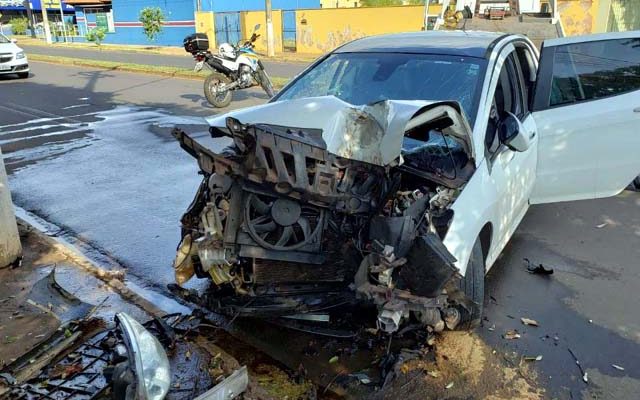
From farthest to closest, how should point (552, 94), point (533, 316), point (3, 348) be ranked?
point (552, 94), point (533, 316), point (3, 348)

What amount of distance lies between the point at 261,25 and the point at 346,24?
22.1 ft

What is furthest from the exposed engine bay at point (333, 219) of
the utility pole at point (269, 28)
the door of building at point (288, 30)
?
the door of building at point (288, 30)

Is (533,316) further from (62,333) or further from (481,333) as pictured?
(62,333)

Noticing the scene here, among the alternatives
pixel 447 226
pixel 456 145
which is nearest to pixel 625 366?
pixel 447 226

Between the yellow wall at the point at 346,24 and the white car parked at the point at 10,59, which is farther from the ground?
the yellow wall at the point at 346,24

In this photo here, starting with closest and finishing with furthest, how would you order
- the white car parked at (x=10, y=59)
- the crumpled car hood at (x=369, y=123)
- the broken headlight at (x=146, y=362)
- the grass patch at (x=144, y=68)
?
the broken headlight at (x=146, y=362)
the crumpled car hood at (x=369, y=123)
the grass patch at (x=144, y=68)
the white car parked at (x=10, y=59)

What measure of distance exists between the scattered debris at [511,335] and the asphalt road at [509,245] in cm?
4

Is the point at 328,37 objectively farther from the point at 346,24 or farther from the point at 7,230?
the point at 7,230

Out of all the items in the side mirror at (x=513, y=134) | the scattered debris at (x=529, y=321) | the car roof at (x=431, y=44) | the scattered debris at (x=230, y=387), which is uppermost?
the car roof at (x=431, y=44)

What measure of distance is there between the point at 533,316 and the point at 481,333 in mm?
469

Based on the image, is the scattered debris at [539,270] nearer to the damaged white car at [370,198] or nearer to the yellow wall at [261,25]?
the damaged white car at [370,198]

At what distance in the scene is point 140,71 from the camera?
19953 millimetres

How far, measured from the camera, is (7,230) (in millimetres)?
4512

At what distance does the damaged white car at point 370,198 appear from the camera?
9.53ft
